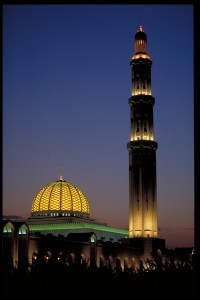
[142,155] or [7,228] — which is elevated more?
[142,155]

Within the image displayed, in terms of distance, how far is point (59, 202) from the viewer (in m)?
82.0

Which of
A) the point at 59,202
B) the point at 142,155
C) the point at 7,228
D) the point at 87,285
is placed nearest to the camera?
the point at 87,285

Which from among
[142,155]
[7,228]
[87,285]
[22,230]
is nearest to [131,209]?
[142,155]

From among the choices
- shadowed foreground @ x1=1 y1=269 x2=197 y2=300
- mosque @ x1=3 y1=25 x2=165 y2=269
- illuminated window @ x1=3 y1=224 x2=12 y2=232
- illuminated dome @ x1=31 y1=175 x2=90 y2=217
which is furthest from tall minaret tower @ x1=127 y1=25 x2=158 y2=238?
shadowed foreground @ x1=1 y1=269 x2=197 y2=300

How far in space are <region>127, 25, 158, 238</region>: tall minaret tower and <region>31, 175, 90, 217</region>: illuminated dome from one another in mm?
11870

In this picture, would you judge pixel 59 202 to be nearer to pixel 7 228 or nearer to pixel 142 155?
pixel 142 155

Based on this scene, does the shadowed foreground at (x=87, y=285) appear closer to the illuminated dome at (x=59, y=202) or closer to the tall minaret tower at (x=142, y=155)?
the tall minaret tower at (x=142, y=155)

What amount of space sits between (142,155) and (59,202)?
55.1 feet

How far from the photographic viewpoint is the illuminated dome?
268ft

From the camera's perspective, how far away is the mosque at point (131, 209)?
6500 cm

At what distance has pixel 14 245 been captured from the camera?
49969 millimetres

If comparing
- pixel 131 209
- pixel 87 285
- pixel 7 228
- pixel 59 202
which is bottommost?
pixel 87 285

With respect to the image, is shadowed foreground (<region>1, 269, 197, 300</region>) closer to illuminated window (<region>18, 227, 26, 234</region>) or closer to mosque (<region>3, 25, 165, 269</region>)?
illuminated window (<region>18, 227, 26, 234</region>)

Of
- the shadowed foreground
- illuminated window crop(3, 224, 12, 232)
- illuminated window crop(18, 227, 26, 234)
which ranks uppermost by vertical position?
illuminated window crop(3, 224, 12, 232)
